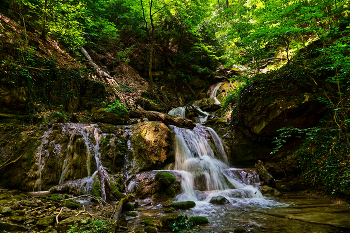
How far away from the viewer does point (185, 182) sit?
257 inches

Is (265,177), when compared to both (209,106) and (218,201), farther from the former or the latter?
(209,106)

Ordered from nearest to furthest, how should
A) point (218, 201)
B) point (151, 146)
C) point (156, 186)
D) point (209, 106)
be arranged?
1. point (218, 201)
2. point (156, 186)
3. point (151, 146)
4. point (209, 106)

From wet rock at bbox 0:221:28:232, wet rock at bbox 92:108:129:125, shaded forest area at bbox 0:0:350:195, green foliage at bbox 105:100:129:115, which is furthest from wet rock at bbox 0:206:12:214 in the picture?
green foliage at bbox 105:100:129:115

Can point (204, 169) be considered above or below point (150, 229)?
above

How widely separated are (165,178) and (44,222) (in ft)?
11.5

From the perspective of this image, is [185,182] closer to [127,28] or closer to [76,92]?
[76,92]

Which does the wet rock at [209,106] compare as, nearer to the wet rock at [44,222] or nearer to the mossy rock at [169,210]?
the mossy rock at [169,210]

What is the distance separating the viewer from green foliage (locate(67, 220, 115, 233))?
2.84 metres

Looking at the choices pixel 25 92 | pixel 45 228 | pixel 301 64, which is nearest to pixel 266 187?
pixel 301 64

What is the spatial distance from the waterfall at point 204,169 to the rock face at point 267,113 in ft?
4.08

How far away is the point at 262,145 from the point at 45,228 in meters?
8.97

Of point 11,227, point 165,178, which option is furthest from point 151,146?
point 11,227

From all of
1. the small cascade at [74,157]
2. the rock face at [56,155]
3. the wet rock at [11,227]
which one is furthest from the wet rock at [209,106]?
the wet rock at [11,227]

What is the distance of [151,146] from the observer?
7520 mm
